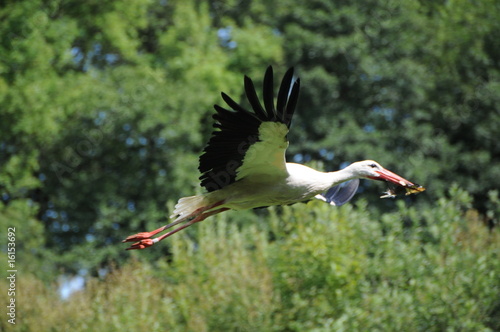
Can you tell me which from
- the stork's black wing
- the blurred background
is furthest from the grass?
the stork's black wing

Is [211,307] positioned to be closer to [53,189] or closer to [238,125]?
[238,125]

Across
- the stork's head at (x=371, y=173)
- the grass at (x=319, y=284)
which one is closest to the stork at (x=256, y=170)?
the stork's head at (x=371, y=173)

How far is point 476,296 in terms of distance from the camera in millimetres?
14719

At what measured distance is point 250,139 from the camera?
8156 millimetres

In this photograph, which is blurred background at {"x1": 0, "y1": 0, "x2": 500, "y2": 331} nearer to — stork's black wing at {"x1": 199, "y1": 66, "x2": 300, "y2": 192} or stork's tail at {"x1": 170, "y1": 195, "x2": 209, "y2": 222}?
stork's tail at {"x1": 170, "y1": 195, "x2": 209, "y2": 222}

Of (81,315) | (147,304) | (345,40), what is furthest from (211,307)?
(345,40)

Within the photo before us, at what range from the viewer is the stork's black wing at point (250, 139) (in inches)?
300

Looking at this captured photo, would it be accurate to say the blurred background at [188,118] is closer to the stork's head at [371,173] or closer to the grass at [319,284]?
the grass at [319,284]

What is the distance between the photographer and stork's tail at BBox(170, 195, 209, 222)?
9.18 m

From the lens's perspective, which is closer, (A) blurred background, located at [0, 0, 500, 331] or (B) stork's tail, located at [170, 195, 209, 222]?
(B) stork's tail, located at [170, 195, 209, 222]

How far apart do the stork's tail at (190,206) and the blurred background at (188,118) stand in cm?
661

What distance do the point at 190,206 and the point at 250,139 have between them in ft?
4.90

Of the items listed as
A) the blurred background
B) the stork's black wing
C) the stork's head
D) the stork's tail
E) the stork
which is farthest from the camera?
the blurred background

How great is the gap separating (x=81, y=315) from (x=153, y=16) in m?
17.8
